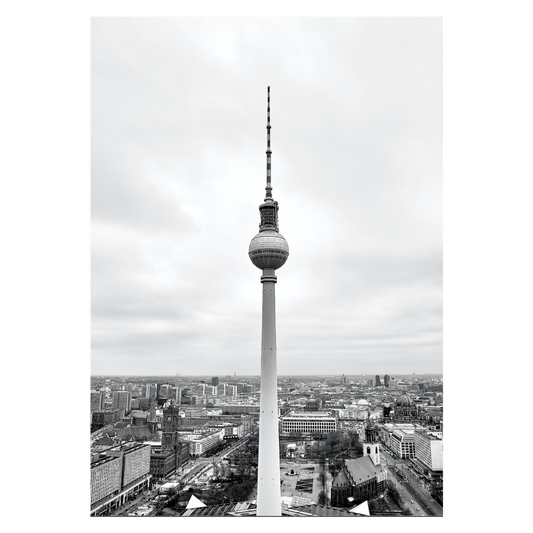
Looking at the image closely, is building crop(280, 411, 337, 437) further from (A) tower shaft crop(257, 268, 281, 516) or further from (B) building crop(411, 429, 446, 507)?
(A) tower shaft crop(257, 268, 281, 516)

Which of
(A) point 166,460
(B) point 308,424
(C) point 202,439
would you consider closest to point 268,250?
(A) point 166,460

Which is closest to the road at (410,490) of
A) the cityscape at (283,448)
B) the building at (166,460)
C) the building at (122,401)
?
the cityscape at (283,448)

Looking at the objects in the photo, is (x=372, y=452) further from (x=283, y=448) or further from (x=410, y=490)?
(x=283, y=448)
